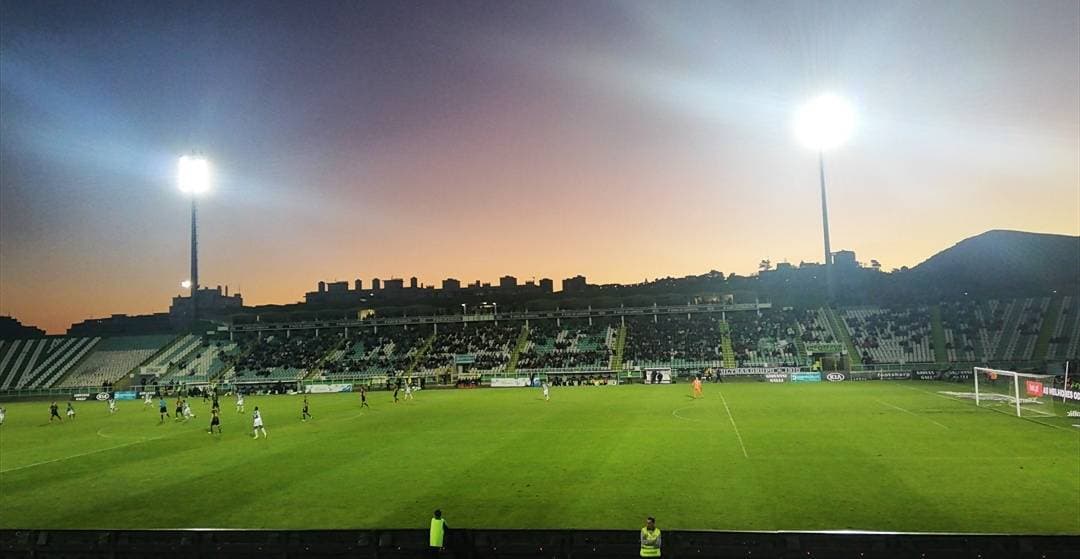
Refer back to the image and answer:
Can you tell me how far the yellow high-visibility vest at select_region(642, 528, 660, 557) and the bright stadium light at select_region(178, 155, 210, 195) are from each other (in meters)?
56.3

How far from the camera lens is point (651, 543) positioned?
10.2 meters

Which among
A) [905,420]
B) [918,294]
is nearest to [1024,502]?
[905,420]

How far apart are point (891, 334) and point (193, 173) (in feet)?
205

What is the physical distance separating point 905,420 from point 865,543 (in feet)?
70.6

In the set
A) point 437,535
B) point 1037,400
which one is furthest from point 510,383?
point 437,535

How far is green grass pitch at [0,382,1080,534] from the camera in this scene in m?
14.9

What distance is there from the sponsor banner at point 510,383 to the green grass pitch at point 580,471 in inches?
963

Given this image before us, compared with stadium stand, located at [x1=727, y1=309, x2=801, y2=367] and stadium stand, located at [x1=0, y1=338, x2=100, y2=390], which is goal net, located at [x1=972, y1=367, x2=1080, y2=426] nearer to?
stadium stand, located at [x1=727, y1=309, x2=801, y2=367]

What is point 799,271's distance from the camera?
105688 millimetres

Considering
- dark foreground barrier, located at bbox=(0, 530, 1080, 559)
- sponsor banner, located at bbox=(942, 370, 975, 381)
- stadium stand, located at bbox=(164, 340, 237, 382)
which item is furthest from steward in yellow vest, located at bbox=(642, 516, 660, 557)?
stadium stand, located at bbox=(164, 340, 237, 382)

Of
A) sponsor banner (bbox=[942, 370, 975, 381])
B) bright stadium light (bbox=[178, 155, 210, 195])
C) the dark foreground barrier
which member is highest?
bright stadium light (bbox=[178, 155, 210, 195])

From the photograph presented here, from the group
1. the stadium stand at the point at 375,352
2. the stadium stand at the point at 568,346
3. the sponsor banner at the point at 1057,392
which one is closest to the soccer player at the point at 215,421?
the stadium stand at the point at 375,352

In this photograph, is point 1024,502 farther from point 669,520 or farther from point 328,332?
point 328,332

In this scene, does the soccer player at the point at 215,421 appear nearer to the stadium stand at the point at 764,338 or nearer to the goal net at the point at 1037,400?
the goal net at the point at 1037,400
